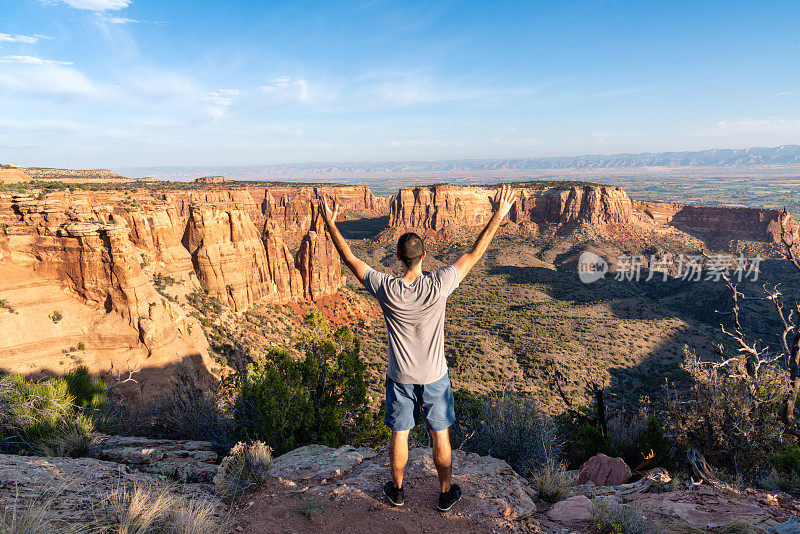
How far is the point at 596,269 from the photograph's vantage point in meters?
75.6

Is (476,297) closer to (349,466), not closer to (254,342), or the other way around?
(254,342)

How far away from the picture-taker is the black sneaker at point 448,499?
170 inches

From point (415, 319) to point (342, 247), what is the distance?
4.03 feet

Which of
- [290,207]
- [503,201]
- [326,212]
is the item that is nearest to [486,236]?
[503,201]

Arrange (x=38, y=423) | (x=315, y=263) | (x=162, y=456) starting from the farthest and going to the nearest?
(x=315, y=263) → (x=38, y=423) → (x=162, y=456)

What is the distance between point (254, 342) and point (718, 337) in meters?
56.9

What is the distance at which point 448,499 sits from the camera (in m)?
4.35

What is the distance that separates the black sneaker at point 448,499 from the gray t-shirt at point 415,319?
4.72ft

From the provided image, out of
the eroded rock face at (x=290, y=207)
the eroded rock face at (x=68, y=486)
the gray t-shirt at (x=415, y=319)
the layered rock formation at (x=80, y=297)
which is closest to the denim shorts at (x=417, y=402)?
the gray t-shirt at (x=415, y=319)

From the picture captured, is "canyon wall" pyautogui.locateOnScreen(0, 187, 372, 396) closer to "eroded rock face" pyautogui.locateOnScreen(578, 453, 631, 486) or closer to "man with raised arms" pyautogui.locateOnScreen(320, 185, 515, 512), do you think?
"man with raised arms" pyautogui.locateOnScreen(320, 185, 515, 512)

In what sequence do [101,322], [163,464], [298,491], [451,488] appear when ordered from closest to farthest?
[451,488]
[298,491]
[163,464]
[101,322]

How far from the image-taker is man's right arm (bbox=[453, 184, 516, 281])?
14.0ft

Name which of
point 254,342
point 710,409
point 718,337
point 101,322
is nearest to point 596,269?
point 718,337

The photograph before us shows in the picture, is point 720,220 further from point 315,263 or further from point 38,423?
point 38,423
